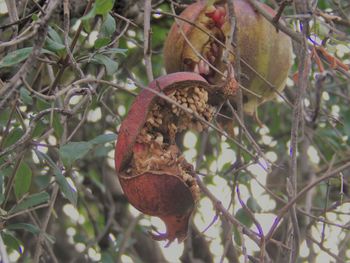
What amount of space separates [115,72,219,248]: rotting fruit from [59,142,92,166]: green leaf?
16cm

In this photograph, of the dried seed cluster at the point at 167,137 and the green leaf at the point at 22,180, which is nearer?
the dried seed cluster at the point at 167,137

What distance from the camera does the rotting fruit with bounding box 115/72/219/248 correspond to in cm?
127

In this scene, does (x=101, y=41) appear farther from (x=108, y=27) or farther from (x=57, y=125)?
(x=57, y=125)

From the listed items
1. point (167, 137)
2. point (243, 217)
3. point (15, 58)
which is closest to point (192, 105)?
point (167, 137)

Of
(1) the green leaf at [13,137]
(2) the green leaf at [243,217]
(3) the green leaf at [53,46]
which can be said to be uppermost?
(3) the green leaf at [53,46]

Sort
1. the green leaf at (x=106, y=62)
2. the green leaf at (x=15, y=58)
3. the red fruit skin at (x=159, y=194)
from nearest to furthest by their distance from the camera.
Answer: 1. the red fruit skin at (x=159, y=194)
2. the green leaf at (x=15, y=58)
3. the green leaf at (x=106, y=62)

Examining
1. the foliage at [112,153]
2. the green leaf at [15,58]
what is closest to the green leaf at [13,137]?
the foliage at [112,153]

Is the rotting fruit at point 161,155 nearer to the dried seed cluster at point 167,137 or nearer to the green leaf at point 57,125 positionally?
the dried seed cluster at point 167,137

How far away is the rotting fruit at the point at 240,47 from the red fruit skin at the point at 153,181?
0.26 m

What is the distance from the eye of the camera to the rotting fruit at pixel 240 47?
161 centimetres

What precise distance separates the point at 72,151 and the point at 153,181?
261mm

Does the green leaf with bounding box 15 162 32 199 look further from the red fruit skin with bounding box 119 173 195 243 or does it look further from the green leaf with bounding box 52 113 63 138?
the red fruit skin with bounding box 119 173 195 243

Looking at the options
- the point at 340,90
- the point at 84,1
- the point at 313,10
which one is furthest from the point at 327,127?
the point at 313,10

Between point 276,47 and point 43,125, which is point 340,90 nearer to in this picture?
point 276,47
